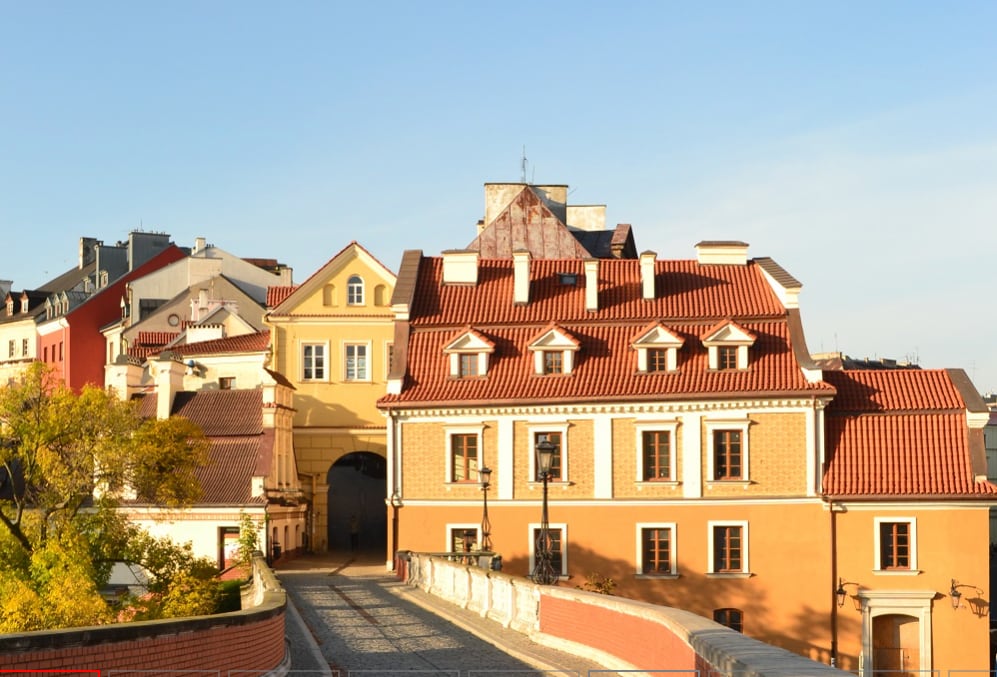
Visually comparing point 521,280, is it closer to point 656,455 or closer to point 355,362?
point 656,455

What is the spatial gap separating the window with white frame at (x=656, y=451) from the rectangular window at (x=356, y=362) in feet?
46.9

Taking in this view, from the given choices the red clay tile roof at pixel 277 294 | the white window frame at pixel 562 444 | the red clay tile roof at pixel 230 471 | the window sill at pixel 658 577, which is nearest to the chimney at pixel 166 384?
the red clay tile roof at pixel 230 471

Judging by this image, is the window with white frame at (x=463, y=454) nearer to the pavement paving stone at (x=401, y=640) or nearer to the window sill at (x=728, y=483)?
the window sill at (x=728, y=483)

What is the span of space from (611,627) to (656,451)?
2350 centimetres

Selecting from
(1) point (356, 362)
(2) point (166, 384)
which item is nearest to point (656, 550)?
(1) point (356, 362)

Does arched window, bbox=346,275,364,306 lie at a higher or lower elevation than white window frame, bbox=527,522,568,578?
→ higher

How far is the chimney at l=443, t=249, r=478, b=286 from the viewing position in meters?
51.3

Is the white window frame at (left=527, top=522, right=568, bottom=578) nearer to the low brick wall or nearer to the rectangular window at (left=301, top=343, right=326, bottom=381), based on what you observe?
the rectangular window at (left=301, top=343, right=326, bottom=381)

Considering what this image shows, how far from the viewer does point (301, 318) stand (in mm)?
57469

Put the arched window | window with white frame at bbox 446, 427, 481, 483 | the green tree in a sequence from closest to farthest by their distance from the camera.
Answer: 1. the green tree
2. window with white frame at bbox 446, 427, 481, 483
3. the arched window

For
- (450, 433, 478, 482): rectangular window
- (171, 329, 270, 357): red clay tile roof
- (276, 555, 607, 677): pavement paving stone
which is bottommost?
(276, 555, 607, 677): pavement paving stone

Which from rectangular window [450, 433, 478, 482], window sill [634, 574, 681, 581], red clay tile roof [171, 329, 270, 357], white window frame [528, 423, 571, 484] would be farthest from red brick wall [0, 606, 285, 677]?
red clay tile roof [171, 329, 270, 357]

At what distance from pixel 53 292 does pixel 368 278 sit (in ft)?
139

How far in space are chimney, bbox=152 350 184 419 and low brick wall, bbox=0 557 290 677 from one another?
31.1 meters
